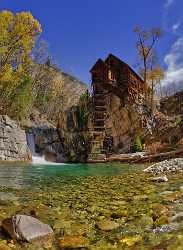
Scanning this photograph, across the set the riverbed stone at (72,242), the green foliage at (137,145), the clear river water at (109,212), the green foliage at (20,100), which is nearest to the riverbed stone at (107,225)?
the clear river water at (109,212)

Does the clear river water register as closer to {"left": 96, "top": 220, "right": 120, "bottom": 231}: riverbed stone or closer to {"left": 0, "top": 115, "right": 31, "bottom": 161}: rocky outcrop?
{"left": 96, "top": 220, "right": 120, "bottom": 231}: riverbed stone

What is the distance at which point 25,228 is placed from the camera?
5.17 m

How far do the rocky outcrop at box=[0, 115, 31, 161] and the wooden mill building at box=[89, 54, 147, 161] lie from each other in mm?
10029

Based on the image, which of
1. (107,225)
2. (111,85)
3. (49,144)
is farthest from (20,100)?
(107,225)

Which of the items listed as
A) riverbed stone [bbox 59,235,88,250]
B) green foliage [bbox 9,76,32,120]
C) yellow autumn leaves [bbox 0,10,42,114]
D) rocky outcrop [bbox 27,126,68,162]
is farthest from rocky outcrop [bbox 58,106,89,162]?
riverbed stone [bbox 59,235,88,250]

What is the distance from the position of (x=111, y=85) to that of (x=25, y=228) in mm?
37631

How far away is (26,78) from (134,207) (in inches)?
1425

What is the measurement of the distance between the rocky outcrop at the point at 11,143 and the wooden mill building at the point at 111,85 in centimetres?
1003

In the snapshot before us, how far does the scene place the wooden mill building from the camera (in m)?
40.2

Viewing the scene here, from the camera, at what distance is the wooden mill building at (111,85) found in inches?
1582

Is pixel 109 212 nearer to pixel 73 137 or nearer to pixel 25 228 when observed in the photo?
pixel 25 228

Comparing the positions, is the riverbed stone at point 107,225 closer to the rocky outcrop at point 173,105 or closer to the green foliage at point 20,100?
the green foliage at point 20,100

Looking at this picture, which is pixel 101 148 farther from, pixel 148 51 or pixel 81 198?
pixel 81 198

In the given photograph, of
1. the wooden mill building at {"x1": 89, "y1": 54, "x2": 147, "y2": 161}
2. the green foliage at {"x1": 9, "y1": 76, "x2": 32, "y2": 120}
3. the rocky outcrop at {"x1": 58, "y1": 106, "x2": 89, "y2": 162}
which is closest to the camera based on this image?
the rocky outcrop at {"x1": 58, "y1": 106, "x2": 89, "y2": 162}
